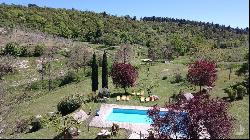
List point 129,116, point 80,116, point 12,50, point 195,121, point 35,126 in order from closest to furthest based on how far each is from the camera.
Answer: point 195,121 < point 35,126 < point 80,116 < point 129,116 < point 12,50

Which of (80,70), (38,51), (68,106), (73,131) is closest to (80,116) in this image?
(68,106)

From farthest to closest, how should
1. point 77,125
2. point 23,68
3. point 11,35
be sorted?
point 11,35, point 23,68, point 77,125

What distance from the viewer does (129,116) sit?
157 ft

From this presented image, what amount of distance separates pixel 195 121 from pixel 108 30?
10988cm

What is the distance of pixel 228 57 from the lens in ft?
287

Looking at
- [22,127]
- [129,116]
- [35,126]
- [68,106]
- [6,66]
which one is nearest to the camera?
[35,126]

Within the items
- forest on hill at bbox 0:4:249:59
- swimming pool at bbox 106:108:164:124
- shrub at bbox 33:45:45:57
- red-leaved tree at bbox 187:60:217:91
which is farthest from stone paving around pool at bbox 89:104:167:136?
forest on hill at bbox 0:4:249:59

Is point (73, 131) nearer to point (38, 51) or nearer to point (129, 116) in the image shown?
point (129, 116)

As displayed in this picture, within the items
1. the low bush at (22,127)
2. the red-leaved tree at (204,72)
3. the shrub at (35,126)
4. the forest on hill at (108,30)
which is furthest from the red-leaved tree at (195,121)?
the forest on hill at (108,30)

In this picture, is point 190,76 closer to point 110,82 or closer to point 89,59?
point 110,82

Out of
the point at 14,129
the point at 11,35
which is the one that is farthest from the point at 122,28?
the point at 14,129

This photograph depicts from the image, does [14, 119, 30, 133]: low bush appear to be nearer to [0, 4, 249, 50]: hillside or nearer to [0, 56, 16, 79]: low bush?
[0, 56, 16, 79]: low bush

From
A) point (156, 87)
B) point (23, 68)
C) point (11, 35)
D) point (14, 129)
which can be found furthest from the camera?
point (11, 35)

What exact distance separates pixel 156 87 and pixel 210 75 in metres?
10.8
